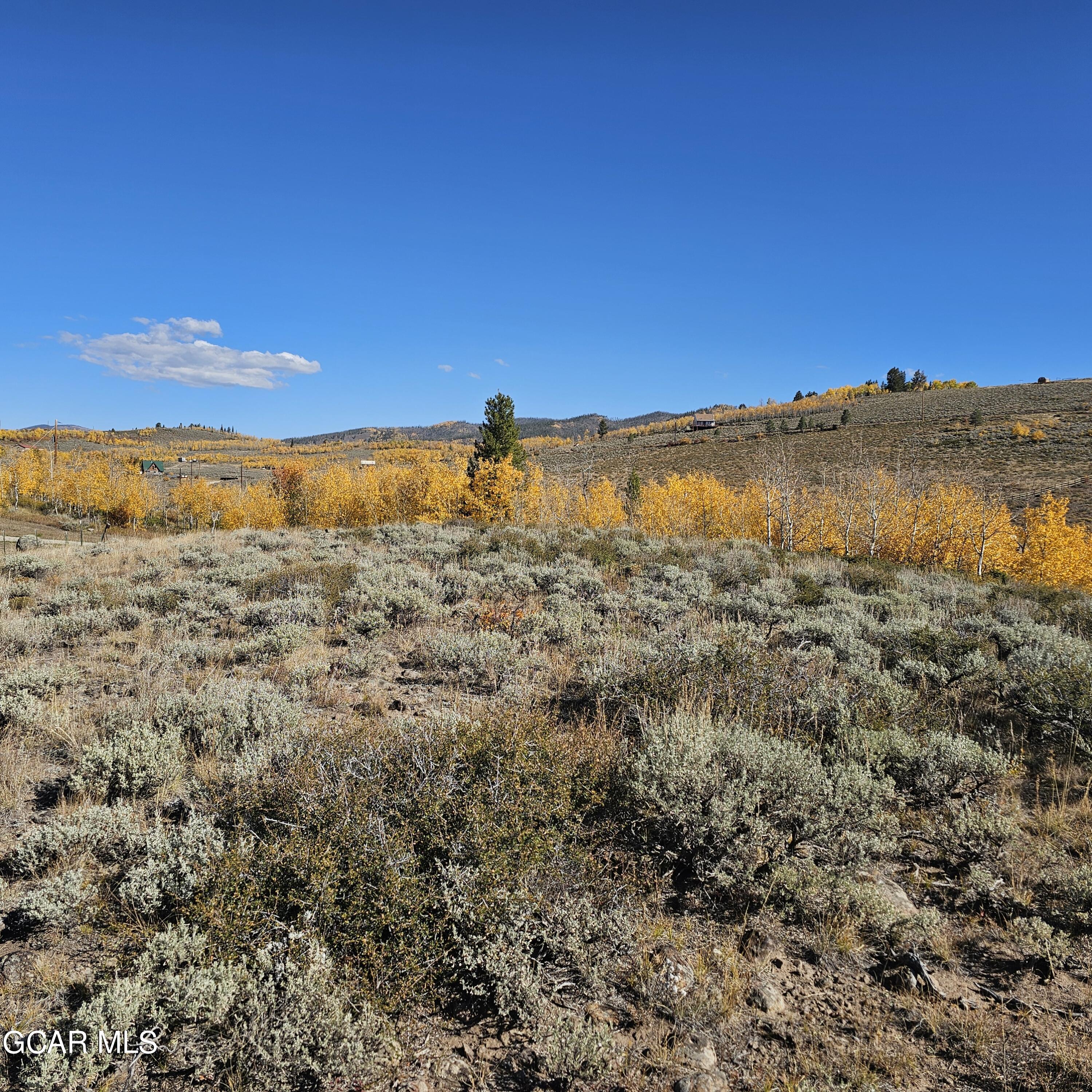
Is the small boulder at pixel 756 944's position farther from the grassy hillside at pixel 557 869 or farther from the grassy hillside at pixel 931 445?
the grassy hillside at pixel 931 445

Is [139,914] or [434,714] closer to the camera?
[139,914]

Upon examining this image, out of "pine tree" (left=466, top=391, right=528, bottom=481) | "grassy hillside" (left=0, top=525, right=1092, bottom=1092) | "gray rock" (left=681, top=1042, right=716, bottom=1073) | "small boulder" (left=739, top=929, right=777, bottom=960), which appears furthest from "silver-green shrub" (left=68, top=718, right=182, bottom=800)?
"pine tree" (left=466, top=391, right=528, bottom=481)

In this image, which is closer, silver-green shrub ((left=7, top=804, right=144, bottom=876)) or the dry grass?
silver-green shrub ((left=7, top=804, right=144, bottom=876))

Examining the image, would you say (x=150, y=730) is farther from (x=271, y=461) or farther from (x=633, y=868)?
(x=271, y=461)

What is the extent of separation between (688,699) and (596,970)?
2591mm

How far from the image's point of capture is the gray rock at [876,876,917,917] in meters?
3.27

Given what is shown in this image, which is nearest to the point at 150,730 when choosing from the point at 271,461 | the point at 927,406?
the point at 927,406

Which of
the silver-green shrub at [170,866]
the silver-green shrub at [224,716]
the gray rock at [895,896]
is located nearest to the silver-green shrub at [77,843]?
the silver-green shrub at [170,866]

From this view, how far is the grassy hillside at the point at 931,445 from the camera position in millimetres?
49719

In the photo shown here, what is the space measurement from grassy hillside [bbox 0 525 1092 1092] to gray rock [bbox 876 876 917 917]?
0.02 meters

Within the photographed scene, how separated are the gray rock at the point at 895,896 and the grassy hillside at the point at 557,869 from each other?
0.08 ft

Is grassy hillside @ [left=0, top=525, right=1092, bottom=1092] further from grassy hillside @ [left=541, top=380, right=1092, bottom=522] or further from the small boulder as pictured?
grassy hillside @ [left=541, top=380, right=1092, bottom=522]

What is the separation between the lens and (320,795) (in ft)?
11.1

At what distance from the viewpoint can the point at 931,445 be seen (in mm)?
63125
